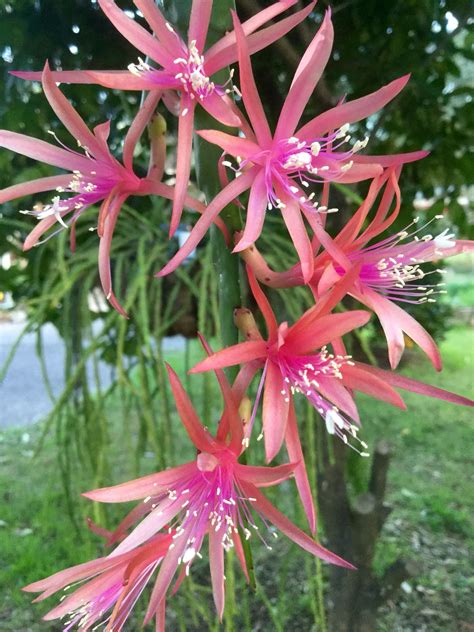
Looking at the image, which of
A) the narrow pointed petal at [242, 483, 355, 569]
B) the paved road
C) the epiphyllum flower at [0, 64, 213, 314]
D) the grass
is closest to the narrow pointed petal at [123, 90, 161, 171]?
the epiphyllum flower at [0, 64, 213, 314]

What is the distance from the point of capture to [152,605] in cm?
33

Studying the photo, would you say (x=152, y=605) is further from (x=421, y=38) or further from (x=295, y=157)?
(x=421, y=38)

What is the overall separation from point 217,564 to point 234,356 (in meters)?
0.14

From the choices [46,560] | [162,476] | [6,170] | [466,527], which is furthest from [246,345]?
[466,527]

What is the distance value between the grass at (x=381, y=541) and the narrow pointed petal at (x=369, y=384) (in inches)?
10.9

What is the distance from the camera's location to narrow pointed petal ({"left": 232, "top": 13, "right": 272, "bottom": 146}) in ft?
0.84

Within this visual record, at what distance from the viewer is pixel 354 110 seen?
0.28 m

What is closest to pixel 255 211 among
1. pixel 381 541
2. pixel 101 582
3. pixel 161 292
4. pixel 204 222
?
pixel 204 222

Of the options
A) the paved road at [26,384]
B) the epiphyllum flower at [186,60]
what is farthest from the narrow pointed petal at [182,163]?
the paved road at [26,384]

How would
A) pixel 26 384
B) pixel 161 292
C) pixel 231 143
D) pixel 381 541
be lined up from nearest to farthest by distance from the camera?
pixel 231 143 < pixel 161 292 < pixel 381 541 < pixel 26 384

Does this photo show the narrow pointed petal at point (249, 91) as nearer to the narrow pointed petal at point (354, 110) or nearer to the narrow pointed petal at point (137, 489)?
the narrow pointed petal at point (354, 110)

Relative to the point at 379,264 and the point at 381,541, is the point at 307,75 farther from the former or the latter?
the point at 381,541

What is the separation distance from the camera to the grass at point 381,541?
3.13 ft

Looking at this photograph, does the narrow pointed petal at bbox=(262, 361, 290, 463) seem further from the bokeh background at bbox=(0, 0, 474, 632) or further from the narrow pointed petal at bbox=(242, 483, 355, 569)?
the bokeh background at bbox=(0, 0, 474, 632)
